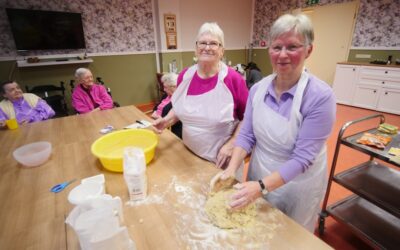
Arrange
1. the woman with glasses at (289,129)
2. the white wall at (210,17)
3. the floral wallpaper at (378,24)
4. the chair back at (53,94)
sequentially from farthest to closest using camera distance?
the white wall at (210,17) < the floral wallpaper at (378,24) < the chair back at (53,94) < the woman with glasses at (289,129)

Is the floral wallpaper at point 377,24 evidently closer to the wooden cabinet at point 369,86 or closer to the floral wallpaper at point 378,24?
the floral wallpaper at point 378,24

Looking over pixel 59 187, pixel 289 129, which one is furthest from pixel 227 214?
pixel 59 187

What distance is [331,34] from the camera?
498 centimetres

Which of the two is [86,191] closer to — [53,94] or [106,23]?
[53,94]

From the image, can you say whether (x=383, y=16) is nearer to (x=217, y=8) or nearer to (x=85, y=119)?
(x=217, y=8)

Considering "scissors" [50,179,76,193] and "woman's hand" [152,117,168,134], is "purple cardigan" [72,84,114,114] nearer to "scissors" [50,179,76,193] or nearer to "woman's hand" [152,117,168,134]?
"woman's hand" [152,117,168,134]

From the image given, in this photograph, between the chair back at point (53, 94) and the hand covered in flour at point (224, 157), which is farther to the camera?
the chair back at point (53, 94)

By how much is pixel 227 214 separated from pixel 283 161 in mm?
395

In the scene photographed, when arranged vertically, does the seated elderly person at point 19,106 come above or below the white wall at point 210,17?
below

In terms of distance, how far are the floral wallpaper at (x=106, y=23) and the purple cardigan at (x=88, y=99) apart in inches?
58.0

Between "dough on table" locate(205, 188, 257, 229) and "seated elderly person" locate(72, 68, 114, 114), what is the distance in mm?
2623

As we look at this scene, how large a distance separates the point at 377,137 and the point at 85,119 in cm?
229

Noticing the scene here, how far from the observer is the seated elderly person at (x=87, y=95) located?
9.82ft

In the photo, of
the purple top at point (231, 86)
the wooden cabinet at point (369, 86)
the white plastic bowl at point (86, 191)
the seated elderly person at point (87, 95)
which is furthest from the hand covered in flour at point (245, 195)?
the wooden cabinet at point (369, 86)
